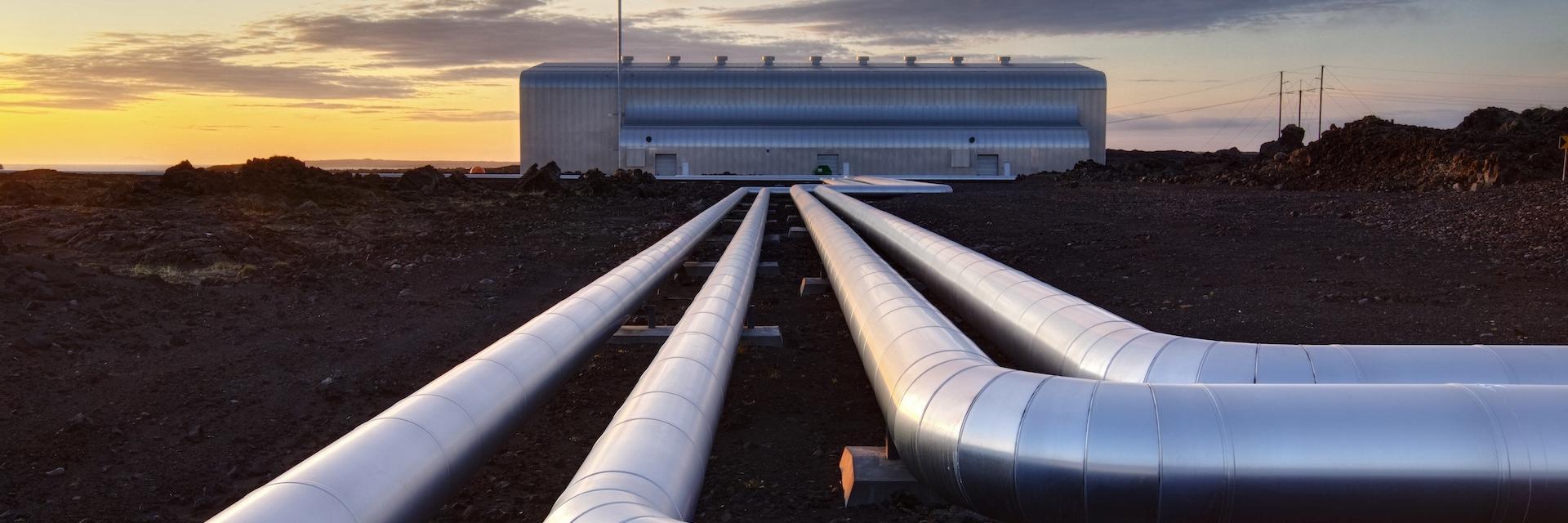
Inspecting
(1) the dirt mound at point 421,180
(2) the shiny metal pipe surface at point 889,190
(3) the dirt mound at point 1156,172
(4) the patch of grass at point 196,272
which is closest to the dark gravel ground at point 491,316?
(4) the patch of grass at point 196,272

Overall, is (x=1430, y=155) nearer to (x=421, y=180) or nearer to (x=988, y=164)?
(x=988, y=164)

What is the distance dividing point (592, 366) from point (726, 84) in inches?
1520

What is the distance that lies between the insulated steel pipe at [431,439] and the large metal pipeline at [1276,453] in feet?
6.14

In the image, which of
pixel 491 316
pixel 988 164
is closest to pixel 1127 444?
pixel 491 316

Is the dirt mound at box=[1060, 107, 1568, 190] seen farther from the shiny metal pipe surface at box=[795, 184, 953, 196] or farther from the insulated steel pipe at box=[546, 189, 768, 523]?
the insulated steel pipe at box=[546, 189, 768, 523]

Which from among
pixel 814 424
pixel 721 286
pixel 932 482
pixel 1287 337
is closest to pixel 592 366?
pixel 721 286

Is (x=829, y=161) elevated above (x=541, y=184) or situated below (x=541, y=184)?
above

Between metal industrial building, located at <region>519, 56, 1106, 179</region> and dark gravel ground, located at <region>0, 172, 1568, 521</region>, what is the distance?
24518 millimetres

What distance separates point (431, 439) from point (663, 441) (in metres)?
0.85

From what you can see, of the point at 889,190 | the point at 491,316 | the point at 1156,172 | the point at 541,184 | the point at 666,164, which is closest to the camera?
the point at 491,316

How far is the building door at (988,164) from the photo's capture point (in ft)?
142

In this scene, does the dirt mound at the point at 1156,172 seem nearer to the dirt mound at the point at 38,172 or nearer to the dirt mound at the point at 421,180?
the dirt mound at the point at 421,180

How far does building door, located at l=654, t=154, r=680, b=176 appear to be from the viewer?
142ft

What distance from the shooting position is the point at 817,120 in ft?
149
